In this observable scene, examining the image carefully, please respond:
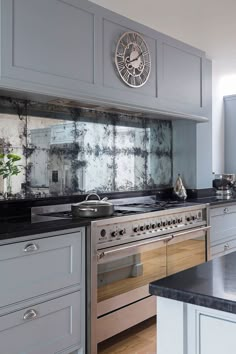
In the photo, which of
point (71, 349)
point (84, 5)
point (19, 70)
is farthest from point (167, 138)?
point (71, 349)

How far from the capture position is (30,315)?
2006mm

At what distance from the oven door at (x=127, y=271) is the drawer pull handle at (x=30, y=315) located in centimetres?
51

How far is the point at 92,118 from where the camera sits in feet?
10.6

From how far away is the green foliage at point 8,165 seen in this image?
2539 mm

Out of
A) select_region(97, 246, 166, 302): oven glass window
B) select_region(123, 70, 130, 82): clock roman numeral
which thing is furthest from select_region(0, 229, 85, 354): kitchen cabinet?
select_region(123, 70, 130, 82): clock roman numeral

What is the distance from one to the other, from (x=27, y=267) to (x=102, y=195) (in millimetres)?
1380

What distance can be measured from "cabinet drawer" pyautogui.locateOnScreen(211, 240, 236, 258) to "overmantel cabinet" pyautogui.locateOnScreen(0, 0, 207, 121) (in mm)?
1313

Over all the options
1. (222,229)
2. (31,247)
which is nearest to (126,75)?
(31,247)

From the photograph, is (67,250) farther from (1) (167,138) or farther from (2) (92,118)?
(1) (167,138)

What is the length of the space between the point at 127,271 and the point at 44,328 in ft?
2.56

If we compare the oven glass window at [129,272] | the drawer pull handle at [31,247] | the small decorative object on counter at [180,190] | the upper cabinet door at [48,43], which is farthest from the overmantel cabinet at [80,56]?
the oven glass window at [129,272]

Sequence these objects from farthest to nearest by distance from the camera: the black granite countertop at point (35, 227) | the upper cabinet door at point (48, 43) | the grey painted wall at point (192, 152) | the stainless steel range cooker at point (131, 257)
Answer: the grey painted wall at point (192, 152) → the stainless steel range cooker at point (131, 257) → the upper cabinet door at point (48, 43) → the black granite countertop at point (35, 227)

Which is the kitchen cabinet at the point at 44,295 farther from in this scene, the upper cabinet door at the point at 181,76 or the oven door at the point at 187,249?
the upper cabinet door at the point at 181,76

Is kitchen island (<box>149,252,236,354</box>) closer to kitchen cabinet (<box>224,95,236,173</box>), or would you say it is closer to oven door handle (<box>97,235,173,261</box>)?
oven door handle (<box>97,235,173,261</box>)
